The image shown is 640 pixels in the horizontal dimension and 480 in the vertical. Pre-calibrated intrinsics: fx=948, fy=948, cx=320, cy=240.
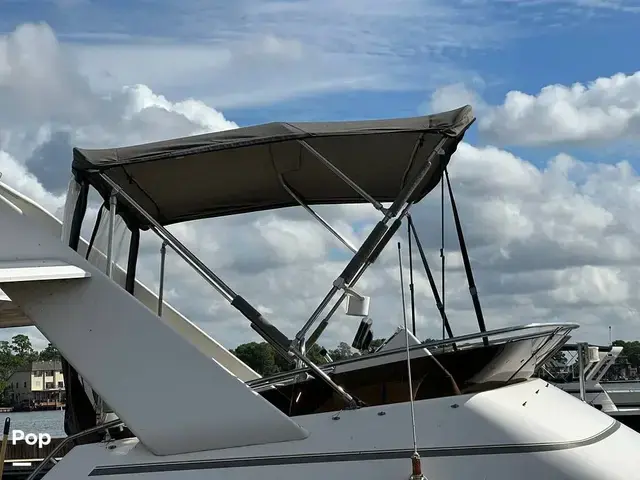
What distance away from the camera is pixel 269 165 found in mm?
8273

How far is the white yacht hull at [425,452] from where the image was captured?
6371mm

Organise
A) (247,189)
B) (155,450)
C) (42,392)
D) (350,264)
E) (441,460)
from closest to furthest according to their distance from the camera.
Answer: (441,460)
(155,450)
(350,264)
(247,189)
(42,392)

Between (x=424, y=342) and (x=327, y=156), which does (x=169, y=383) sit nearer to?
(x=424, y=342)

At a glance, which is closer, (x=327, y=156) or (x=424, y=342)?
(x=424, y=342)

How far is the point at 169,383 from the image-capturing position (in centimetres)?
693

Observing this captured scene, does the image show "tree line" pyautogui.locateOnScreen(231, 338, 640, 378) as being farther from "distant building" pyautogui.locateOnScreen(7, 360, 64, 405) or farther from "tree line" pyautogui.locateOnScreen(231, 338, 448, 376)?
"distant building" pyautogui.locateOnScreen(7, 360, 64, 405)

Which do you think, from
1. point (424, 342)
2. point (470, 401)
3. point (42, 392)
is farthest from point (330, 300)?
point (42, 392)

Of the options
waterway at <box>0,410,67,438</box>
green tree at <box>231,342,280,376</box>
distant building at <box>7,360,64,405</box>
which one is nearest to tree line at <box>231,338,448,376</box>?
green tree at <box>231,342,280,376</box>

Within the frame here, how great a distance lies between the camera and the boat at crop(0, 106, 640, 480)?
21.3ft

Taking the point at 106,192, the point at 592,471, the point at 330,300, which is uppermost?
the point at 106,192

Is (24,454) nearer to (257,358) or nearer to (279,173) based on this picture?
(257,358)

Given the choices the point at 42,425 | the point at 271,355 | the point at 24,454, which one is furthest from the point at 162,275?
the point at 42,425

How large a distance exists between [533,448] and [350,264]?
76.3 inches

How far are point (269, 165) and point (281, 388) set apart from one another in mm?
1956
